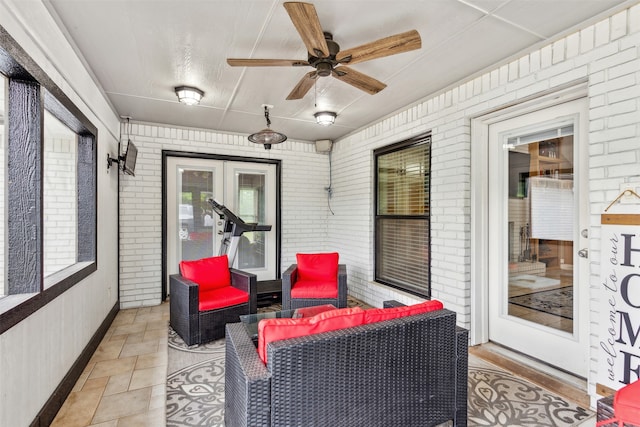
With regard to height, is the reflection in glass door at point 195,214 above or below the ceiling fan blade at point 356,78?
below

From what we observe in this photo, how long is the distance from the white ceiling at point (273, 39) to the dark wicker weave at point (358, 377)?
Result: 5.99ft

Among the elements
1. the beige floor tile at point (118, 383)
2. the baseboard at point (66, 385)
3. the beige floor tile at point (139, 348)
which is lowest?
the beige floor tile at point (118, 383)

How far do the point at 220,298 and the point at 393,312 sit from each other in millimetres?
2025

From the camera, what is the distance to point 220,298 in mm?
3107

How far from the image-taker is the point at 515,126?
2730 millimetres

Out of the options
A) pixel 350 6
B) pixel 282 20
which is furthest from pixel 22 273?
pixel 350 6

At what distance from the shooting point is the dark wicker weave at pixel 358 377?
4.39 feet

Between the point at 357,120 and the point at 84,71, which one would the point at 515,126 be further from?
the point at 84,71

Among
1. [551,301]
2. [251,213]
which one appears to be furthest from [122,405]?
[551,301]

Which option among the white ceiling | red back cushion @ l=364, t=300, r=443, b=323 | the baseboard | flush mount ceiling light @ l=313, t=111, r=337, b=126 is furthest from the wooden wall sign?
the baseboard

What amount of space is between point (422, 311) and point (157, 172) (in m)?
3.87

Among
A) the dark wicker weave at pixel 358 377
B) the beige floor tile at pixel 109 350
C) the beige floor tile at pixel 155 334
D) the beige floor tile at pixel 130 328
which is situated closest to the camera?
the dark wicker weave at pixel 358 377

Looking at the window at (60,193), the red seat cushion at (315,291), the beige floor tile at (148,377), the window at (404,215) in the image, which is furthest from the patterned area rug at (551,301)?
the window at (60,193)

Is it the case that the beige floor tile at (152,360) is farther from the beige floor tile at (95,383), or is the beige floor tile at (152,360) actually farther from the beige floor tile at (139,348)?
the beige floor tile at (95,383)
